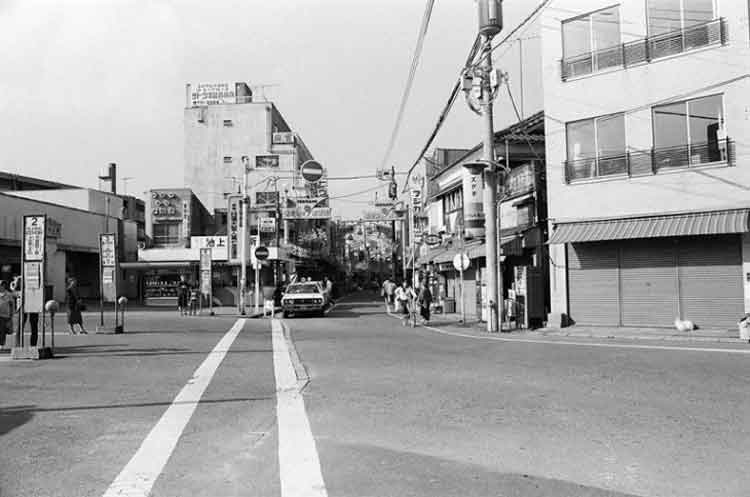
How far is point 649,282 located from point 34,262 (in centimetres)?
1690

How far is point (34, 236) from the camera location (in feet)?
45.3

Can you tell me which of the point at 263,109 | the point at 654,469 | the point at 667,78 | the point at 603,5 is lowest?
the point at 654,469

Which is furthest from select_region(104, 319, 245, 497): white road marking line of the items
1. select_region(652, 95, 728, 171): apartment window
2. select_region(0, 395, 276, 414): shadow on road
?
select_region(652, 95, 728, 171): apartment window

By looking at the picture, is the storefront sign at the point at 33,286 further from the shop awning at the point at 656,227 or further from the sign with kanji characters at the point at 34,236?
the shop awning at the point at 656,227

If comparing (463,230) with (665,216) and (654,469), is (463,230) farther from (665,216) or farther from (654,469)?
(654,469)

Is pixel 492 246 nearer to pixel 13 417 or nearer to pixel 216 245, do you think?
pixel 13 417

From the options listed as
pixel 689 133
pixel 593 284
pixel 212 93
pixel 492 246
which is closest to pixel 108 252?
pixel 492 246

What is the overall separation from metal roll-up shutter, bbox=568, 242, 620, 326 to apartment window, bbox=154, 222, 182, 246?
4109 cm

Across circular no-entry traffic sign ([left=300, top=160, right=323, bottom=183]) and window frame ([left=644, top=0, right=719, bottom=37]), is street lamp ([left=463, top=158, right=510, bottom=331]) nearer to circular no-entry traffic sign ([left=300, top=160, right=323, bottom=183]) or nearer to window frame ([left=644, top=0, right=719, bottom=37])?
window frame ([left=644, top=0, right=719, bottom=37])

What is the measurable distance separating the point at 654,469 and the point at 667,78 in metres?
16.8

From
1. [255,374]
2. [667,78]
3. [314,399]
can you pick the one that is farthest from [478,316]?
[314,399]

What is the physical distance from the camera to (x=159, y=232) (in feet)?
183

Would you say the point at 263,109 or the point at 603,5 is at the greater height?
the point at 263,109

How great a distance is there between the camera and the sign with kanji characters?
1367 cm
